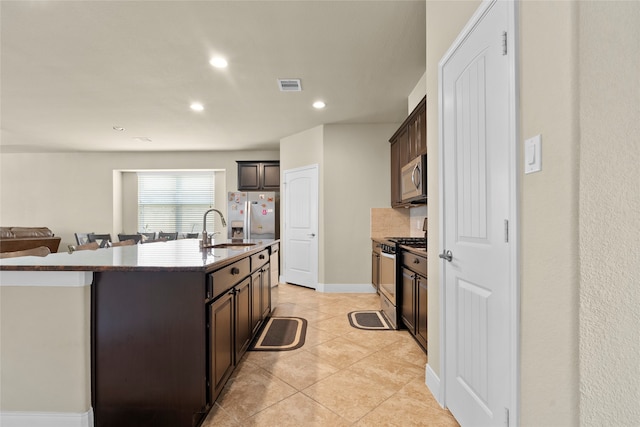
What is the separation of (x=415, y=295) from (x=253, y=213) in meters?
3.91

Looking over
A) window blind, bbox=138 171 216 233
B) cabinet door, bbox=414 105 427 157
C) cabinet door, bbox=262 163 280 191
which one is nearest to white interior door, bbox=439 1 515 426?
cabinet door, bbox=414 105 427 157

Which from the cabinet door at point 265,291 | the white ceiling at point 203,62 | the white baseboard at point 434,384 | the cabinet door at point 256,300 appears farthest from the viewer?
the cabinet door at point 265,291

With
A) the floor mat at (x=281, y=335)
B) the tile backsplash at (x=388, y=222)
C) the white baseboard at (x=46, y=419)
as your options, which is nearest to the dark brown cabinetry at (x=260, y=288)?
the floor mat at (x=281, y=335)

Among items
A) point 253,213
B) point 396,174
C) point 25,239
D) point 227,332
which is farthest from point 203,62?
point 25,239

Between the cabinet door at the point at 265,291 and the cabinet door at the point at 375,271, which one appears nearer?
the cabinet door at the point at 265,291

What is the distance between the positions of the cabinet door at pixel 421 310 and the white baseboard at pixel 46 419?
2.15m

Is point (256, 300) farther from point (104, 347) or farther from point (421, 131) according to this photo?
point (421, 131)

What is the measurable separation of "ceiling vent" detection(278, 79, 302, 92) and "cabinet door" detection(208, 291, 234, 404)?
2427 mm

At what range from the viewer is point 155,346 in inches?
61.1

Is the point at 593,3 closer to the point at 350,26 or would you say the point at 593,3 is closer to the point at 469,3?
the point at 469,3

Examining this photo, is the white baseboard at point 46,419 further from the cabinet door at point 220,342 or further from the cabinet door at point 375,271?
the cabinet door at point 375,271

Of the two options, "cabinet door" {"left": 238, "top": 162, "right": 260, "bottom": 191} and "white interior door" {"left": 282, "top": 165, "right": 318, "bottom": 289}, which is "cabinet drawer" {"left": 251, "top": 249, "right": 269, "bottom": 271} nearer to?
"white interior door" {"left": 282, "top": 165, "right": 318, "bottom": 289}

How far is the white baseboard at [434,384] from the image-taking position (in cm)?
179

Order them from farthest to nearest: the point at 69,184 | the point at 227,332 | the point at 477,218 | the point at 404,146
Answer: the point at 69,184
the point at 404,146
the point at 227,332
the point at 477,218
